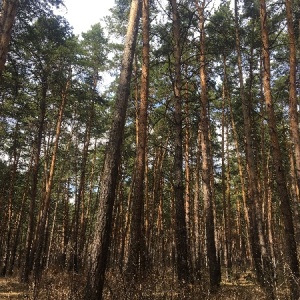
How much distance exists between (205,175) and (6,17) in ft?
26.5

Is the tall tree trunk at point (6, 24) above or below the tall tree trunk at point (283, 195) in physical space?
above

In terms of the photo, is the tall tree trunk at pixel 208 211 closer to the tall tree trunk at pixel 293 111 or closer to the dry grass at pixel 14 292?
the tall tree trunk at pixel 293 111

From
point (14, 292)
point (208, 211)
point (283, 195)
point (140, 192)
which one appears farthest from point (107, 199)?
point (14, 292)

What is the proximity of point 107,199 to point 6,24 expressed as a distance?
6.45 meters

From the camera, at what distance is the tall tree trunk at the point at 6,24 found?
8238 millimetres

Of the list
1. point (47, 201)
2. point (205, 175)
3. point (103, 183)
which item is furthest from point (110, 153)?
point (47, 201)

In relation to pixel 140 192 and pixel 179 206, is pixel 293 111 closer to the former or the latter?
pixel 179 206

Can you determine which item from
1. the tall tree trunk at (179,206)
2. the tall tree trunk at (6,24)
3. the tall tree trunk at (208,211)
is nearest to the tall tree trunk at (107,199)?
the tall tree trunk at (179,206)

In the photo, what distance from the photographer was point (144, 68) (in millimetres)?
10742

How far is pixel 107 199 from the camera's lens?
534 centimetres

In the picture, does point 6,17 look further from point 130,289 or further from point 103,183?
point 130,289

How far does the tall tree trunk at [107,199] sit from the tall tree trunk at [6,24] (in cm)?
393

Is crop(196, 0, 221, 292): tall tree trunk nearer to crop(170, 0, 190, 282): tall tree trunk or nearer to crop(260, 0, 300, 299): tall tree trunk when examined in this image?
crop(170, 0, 190, 282): tall tree trunk

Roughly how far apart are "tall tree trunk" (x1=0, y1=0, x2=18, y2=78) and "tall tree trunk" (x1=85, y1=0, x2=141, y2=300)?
393 centimetres
